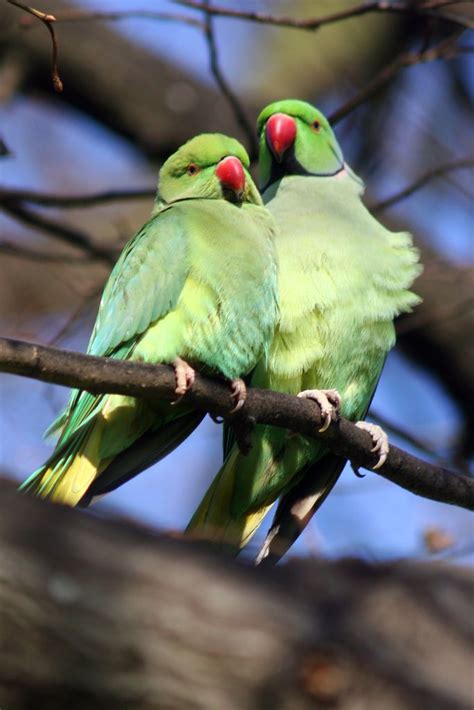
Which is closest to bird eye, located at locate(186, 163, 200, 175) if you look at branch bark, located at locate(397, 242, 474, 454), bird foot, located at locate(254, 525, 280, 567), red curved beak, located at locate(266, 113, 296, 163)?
red curved beak, located at locate(266, 113, 296, 163)

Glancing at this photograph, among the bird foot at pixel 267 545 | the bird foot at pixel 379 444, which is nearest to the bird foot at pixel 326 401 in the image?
the bird foot at pixel 379 444

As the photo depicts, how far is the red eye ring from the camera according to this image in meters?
4.18

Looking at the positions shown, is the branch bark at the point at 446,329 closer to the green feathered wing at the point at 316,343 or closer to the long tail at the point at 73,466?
the green feathered wing at the point at 316,343

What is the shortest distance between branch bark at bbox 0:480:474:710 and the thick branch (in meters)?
0.55

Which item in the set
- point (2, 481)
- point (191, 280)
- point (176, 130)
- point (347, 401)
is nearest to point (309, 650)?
point (2, 481)

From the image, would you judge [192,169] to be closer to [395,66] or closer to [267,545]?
[395,66]

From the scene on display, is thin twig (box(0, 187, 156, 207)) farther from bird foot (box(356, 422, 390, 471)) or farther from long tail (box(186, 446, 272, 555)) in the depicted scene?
bird foot (box(356, 422, 390, 471))

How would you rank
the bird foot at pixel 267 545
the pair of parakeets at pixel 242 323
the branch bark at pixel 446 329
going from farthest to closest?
the branch bark at pixel 446 329 → the bird foot at pixel 267 545 → the pair of parakeets at pixel 242 323

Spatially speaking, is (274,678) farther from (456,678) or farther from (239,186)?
(239,186)

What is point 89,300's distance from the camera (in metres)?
5.10

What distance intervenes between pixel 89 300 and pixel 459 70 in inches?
146

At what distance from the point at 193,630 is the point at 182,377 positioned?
127cm

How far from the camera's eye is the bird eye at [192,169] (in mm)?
4184

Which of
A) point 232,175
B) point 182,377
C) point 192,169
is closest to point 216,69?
point 192,169
